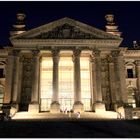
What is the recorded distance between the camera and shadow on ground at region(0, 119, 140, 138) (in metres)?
25.1

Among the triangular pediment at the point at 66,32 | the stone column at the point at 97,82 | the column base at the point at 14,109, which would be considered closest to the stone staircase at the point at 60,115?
the column base at the point at 14,109

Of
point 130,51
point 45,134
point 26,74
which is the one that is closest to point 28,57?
point 26,74

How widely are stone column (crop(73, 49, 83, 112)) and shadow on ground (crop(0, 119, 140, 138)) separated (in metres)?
15.3

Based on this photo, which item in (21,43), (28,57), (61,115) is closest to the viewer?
(61,115)

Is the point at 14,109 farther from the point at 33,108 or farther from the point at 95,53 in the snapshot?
the point at 95,53

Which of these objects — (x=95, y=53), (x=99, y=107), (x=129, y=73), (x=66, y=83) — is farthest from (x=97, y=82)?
(x=129, y=73)

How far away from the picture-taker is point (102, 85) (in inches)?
2083

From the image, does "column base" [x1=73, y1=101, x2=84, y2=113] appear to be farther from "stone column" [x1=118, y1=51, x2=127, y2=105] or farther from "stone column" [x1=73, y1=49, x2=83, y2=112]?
"stone column" [x1=118, y1=51, x2=127, y2=105]

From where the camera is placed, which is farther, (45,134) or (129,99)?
(129,99)

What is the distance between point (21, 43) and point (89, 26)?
37.5 ft

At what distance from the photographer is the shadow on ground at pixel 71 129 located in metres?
25.1

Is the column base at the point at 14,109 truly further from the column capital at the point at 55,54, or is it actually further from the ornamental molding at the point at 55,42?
the ornamental molding at the point at 55,42

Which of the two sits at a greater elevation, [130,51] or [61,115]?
[130,51]

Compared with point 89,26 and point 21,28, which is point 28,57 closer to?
point 21,28
